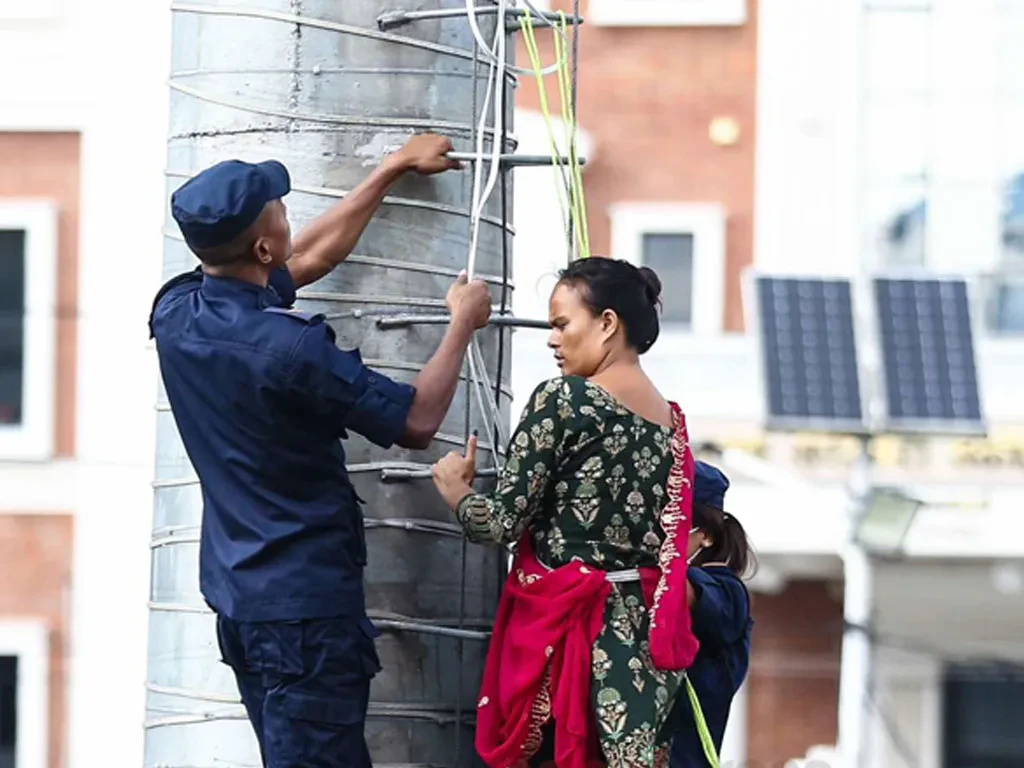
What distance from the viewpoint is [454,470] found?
4.16m

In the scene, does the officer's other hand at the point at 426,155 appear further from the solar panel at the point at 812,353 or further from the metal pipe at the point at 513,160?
the solar panel at the point at 812,353

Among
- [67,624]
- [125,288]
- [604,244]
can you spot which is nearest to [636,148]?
[604,244]

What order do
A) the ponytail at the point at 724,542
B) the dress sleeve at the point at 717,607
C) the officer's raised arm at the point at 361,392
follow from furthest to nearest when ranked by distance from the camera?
the ponytail at the point at 724,542 < the dress sleeve at the point at 717,607 < the officer's raised arm at the point at 361,392

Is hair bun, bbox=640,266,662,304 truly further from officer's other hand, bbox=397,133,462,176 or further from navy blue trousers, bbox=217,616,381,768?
navy blue trousers, bbox=217,616,381,768

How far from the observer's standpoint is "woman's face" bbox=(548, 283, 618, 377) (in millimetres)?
4176

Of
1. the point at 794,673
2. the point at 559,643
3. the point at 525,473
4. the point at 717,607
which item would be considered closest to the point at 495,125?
the point at 525,473

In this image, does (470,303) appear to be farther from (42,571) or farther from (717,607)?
(42,571)

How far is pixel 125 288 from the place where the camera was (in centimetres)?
1761

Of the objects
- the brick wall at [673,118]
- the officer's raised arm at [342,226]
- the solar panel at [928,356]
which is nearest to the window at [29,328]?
the brick wall at [673,118]

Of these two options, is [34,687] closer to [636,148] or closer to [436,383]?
[636,148]

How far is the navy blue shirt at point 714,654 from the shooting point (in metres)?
4.80

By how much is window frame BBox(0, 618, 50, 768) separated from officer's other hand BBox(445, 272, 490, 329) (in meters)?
13.9

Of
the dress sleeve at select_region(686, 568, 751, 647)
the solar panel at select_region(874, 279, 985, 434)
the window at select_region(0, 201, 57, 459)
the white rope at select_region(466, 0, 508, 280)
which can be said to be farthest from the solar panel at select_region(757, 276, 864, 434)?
the white rope at select_region(466, 0, 508, 280)

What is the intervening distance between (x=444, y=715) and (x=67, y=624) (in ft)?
44.9
